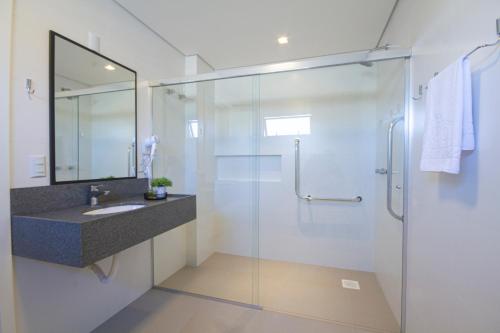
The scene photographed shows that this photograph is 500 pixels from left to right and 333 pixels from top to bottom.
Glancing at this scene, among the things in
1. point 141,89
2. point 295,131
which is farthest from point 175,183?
point 295,131

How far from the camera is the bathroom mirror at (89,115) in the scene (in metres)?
1.46

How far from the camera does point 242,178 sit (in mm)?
2861

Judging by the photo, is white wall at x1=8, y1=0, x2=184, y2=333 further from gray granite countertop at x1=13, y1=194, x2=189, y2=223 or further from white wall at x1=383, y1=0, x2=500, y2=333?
white wall at x1=383, y1=0, x2=500, y2=333

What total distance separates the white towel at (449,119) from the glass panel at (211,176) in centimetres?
182

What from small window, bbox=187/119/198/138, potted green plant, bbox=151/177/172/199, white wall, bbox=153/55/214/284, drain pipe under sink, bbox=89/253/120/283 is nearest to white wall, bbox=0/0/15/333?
drain pipe under sink, bbox=89/253/120/283

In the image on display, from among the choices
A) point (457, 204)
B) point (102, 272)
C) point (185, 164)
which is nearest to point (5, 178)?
point (102, 272)

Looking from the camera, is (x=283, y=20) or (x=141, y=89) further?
(x=141, y=89)

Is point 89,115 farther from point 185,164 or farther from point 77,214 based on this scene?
point 185,164

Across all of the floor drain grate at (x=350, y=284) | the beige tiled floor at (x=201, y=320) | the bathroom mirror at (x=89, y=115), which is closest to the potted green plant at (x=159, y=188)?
the bathroom mirror at (x=89, y=115)

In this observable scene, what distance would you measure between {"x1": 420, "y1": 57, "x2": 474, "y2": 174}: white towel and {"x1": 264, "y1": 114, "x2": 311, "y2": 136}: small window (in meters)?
1.65

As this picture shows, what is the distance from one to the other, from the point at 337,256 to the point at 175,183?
2137 mm

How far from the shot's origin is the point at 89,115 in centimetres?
170

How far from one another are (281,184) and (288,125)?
0.77 meters

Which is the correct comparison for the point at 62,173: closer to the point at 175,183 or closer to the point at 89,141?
the point at 89,141
